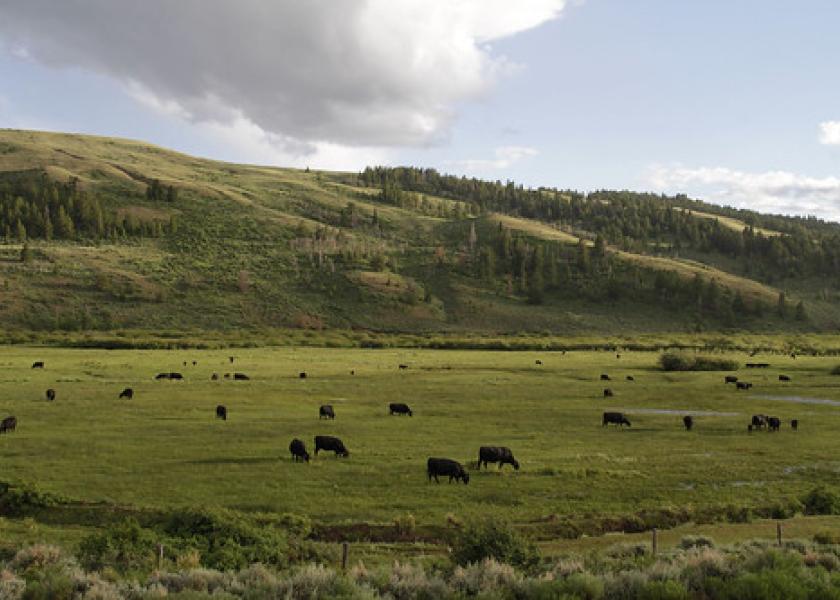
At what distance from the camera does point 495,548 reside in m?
17.0

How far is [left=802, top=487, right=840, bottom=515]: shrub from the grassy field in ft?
2.95

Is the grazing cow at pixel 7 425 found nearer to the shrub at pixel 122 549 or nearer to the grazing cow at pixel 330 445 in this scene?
the grazing cow at pixel 330 445

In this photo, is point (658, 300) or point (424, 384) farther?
point (658, 300)

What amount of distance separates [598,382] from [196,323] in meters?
89.5

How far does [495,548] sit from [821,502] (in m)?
17.3

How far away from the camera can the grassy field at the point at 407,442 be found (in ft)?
Result: 87.0

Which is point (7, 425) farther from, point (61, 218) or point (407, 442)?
point (61, 218)

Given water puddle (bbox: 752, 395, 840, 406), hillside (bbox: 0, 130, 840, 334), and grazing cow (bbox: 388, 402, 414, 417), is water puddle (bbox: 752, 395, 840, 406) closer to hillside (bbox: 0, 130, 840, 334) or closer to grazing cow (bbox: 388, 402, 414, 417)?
grazing cow (bbox: 388, 402, 414, 417)

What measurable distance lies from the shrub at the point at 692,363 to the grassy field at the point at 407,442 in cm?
1260

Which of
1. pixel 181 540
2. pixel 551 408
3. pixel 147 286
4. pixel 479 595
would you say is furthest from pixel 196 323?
pixel 479 595

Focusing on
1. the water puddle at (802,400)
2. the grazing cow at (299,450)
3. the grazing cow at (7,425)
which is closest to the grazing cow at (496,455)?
the grazing cow at (299,450)

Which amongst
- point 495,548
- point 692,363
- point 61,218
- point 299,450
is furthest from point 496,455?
point 61,218

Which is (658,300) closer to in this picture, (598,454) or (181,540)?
(598,454)

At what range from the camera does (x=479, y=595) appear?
12602 millimetres
